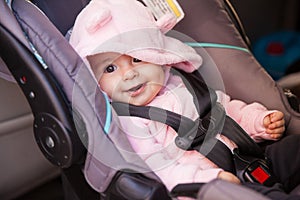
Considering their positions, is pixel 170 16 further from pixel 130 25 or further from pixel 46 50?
pixel 46 50

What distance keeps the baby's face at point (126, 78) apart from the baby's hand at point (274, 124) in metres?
0.27

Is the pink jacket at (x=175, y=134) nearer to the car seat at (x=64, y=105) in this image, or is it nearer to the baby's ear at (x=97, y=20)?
the car seat at (x=64, y=105)

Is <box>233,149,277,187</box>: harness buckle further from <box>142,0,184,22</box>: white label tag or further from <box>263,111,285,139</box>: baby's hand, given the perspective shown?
<box>142,0,184,22</box>: white label tag

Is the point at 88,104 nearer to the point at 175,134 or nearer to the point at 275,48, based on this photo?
the point at 175,134

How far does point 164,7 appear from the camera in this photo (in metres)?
1.22

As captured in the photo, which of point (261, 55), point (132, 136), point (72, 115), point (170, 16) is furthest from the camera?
point (261, 55)

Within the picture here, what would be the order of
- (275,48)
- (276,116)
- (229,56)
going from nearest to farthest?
(276,116) < (229,56) < (275,48)

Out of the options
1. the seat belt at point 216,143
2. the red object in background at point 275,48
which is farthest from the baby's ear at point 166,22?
the red object in background at point 275,48

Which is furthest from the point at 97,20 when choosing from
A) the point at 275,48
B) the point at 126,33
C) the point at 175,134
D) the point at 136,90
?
the point at 275,48

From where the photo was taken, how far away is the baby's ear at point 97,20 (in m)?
1.03

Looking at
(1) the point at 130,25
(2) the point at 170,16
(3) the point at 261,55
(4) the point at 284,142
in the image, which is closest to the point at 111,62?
(1) the point at 130,25

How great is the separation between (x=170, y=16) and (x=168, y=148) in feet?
1.04

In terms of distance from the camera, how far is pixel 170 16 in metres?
1.16

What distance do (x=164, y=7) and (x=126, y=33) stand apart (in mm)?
193
